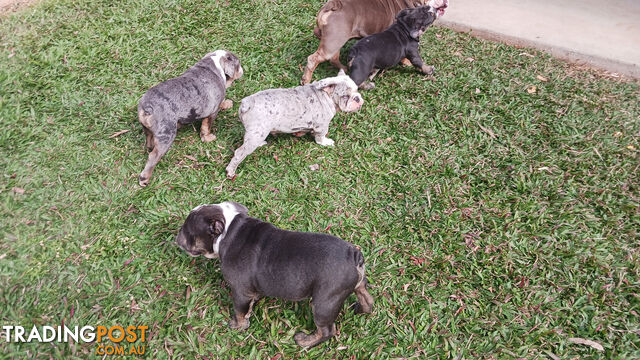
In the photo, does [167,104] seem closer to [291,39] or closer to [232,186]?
[232,186]

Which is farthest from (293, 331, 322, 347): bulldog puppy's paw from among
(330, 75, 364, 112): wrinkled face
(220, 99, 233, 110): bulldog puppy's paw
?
(220, 99, 233, 110): bulldog puppy's paw

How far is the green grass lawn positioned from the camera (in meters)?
3.54

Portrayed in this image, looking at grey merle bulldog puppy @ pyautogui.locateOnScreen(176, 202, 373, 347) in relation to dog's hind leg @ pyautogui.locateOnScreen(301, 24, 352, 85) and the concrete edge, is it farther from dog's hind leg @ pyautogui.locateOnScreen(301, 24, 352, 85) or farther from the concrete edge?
the concrete edge

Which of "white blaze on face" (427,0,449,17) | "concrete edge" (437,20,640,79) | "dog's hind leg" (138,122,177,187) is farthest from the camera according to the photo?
"concrete edge" (437,20,640,79)

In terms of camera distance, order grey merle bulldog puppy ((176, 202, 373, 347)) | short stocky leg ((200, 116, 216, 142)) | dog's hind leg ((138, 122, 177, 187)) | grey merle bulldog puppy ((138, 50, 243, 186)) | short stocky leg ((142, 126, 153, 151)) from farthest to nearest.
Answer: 1. short stocky leg ((200, 116, 216, 142))
2. short stocky leg ((142, 126, 153, 151))
3. dog's hind leg ((138, 122, 177, 187))
4. grey merle bulldog puppy ((138, 50, 243, 186))
5. grey merle bulldog puppy ((176, 202, 373, 347))

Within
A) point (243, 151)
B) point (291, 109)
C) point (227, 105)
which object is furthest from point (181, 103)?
point (291, 109)

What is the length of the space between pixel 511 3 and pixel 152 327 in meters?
9.33

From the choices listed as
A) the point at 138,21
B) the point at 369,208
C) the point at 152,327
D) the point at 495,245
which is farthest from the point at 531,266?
the point at 138,21

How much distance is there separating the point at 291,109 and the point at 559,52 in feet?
19.0

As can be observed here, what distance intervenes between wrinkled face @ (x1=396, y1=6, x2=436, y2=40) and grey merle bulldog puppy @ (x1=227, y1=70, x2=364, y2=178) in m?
1.90

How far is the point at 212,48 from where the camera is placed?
21.5 ft

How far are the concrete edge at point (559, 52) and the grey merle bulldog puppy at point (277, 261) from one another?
258 inches

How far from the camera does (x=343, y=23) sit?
5.76 metres

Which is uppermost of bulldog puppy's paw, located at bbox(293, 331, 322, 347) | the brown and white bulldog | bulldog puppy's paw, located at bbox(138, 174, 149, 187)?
the brown and white bulldog
